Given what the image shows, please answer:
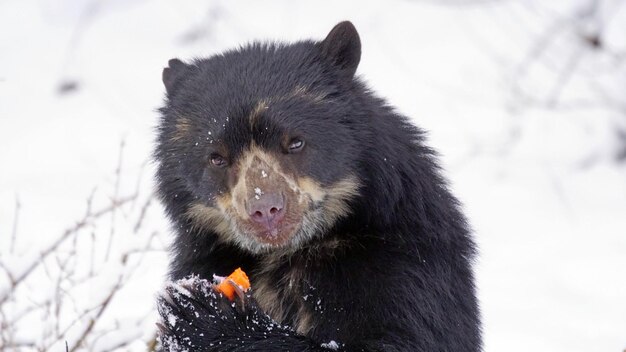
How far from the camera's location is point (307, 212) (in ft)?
15.4

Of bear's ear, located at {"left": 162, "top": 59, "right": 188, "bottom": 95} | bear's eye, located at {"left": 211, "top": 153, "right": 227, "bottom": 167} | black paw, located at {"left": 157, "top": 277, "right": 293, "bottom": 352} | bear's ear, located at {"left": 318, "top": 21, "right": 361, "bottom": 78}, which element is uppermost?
bear's ear, located at {"left": 318, "top": 21, "right": 361, "bottom": 78}

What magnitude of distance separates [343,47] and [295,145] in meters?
0.57

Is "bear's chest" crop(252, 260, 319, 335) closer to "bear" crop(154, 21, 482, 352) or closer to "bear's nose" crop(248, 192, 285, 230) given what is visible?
"bear" crop(154, 21, 482, 352)

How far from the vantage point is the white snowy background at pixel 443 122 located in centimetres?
863

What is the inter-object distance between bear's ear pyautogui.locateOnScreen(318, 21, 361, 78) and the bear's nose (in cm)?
77

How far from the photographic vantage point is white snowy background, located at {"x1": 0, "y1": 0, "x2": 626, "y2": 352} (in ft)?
28.3

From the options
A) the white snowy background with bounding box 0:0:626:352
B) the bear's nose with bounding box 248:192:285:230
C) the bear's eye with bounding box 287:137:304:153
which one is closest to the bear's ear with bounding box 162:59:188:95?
the bear's eye with bounding box 287:137:304:153

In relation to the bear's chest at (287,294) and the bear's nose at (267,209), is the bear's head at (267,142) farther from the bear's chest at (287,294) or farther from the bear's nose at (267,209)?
the bear's chest at (287,294)

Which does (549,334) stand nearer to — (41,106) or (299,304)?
(299,304)

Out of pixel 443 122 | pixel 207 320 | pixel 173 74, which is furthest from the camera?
pixel 443 122

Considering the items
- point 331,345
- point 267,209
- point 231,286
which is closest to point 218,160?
point 267,209

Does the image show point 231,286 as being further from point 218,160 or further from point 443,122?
point 443,122

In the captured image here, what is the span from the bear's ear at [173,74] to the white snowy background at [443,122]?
8.37ft

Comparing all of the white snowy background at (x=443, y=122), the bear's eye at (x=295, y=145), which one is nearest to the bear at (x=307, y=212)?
the bear's eye at (x=295, y=145)
